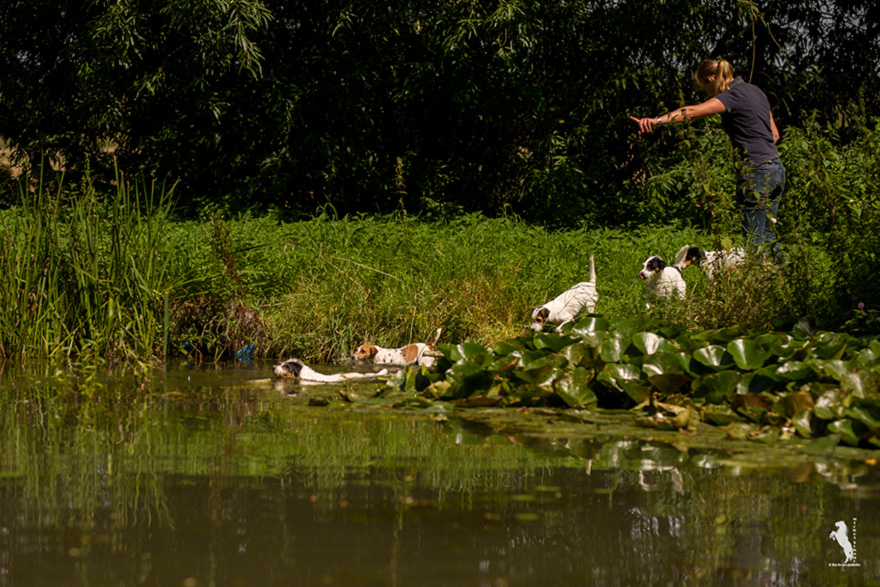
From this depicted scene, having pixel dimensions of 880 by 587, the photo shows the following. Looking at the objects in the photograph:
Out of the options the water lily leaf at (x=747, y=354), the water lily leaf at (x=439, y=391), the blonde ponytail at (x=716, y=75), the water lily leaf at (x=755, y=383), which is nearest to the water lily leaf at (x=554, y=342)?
the water lily leaf at (x=439, y=391)

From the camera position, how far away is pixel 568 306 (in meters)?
6.90

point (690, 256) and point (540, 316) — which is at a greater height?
point (690, 256)

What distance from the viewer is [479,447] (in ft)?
12.8

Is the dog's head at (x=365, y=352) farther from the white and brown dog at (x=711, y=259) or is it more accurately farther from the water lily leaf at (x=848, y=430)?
the water lily leaf at (x=848, y=430)

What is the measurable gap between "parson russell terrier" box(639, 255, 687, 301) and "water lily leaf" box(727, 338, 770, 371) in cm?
201

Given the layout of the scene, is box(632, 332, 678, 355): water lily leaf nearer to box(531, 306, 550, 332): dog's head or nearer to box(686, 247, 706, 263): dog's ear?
box(531, 306, 550, 332): dog's head

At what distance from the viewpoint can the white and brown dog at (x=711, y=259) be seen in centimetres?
639

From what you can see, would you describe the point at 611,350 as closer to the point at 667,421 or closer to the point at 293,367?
the point at 667,421

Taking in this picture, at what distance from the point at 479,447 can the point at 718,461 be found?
3.07 ft

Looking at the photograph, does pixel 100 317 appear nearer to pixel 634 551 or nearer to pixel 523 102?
pixel 634 551

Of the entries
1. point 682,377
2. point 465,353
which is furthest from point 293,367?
point 682,377

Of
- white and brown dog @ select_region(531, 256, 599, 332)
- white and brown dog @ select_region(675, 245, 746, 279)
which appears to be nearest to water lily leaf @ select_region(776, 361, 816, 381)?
white and brown dog @ select_region(675, 245, 746, 279)

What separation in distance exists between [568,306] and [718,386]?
2.52 m

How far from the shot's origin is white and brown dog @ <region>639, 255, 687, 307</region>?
677 centimetres
